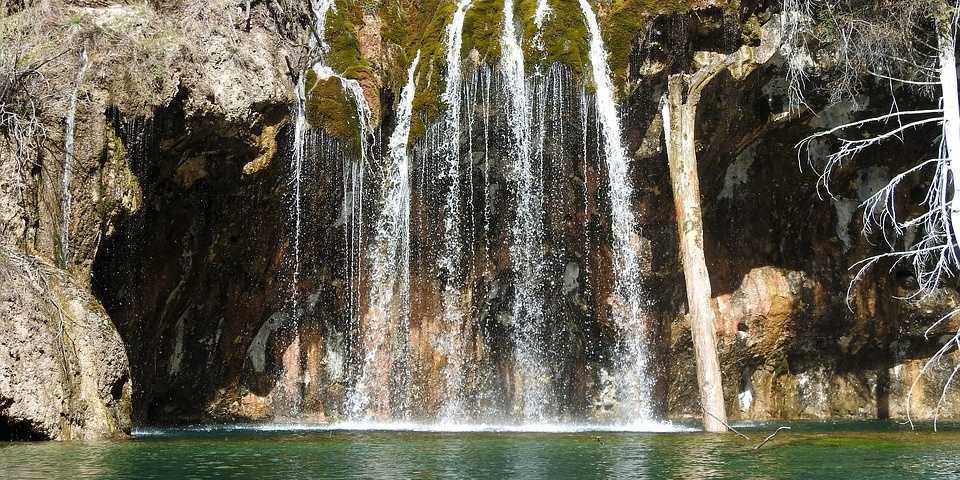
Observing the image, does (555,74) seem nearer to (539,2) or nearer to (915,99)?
(539,2)

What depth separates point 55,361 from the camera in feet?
39.9

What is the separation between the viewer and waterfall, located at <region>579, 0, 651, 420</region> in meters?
18.0

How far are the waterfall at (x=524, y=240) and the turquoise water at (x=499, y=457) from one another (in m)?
5.95

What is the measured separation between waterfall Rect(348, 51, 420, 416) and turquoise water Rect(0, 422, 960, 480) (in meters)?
5.46

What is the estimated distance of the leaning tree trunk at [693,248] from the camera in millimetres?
14281

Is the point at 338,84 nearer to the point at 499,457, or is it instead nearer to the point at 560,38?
the point at 560,38

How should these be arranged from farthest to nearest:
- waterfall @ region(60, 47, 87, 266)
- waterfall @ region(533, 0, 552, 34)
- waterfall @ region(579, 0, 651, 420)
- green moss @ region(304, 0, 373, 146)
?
waterfall @ region(579, 0, 651, 420) < waterfall @ region(533, 0, 552, 34) < green moss @ region(304, 0, 373, 146) < waterfall @ region(60, 47, 87, 266)

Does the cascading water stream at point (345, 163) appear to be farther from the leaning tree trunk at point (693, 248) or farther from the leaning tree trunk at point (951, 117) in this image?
the leaning tree trunk at point (951, 117)

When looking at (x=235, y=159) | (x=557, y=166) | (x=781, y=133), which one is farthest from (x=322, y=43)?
(x=781, y=133)

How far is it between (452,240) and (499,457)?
907 centimetres

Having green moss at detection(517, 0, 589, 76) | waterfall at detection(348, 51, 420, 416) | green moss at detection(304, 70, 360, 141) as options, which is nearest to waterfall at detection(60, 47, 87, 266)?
green moss at detection(304, 70, 360, 141)

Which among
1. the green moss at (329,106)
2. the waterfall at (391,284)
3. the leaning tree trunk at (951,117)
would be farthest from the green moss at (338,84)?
the leaning tree trunk at (951,117)

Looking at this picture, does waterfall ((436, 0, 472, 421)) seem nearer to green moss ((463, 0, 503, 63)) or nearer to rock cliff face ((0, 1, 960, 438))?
green moss ((463, 0, 503, 63))

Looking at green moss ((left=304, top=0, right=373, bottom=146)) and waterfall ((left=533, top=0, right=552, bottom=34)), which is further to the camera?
waterfall ((left=533, top=0, right=552, bottom=34))
